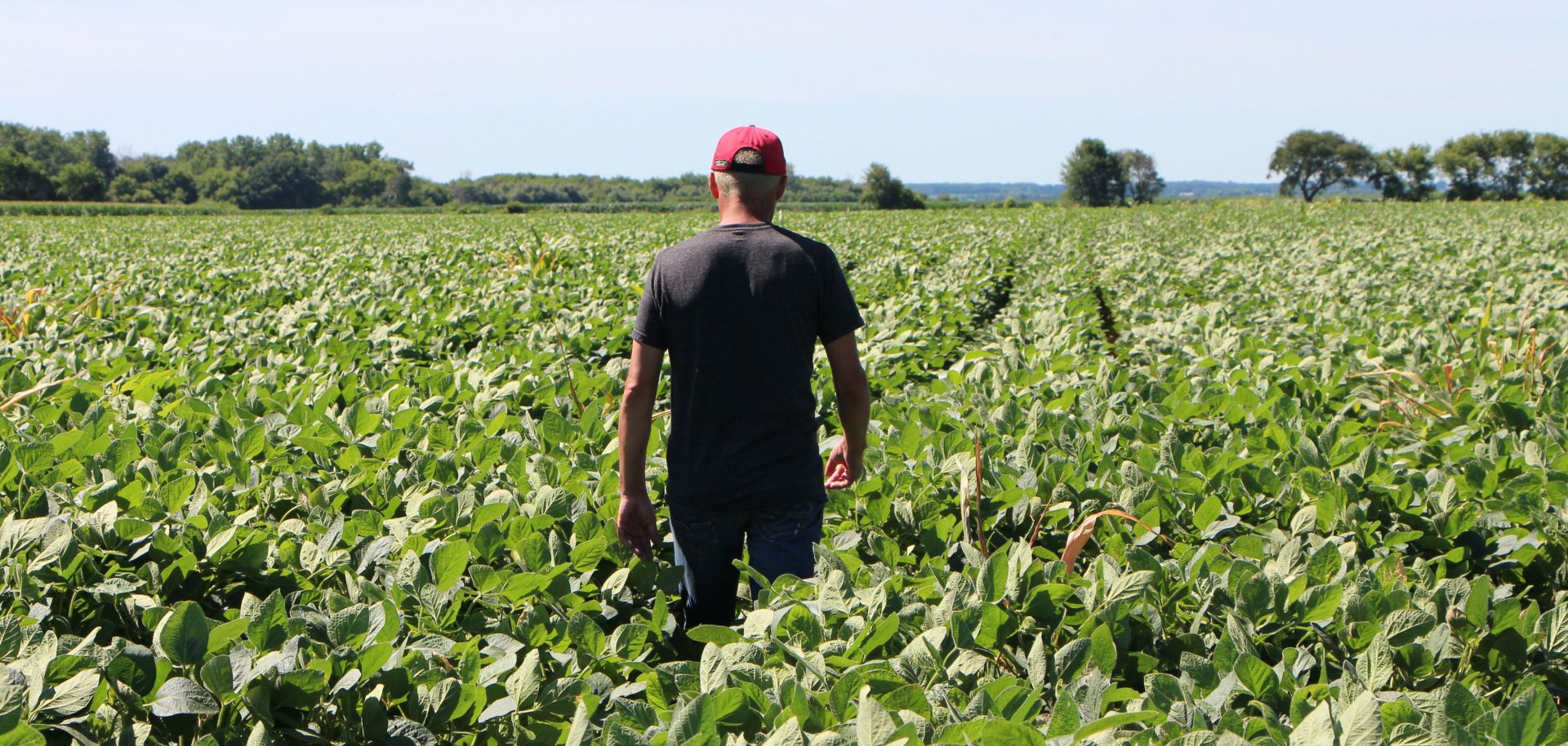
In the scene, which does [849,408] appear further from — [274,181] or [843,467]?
[274,181]

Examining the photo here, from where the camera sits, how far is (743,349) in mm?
2830

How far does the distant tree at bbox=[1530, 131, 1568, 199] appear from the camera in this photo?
93.1 metres

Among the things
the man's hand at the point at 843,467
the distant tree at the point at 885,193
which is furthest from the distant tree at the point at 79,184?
the man's hand at the point at 843,467

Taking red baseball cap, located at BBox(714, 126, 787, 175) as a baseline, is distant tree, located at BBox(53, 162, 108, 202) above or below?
above

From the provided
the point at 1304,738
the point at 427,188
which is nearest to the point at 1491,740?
the point at 1304,738

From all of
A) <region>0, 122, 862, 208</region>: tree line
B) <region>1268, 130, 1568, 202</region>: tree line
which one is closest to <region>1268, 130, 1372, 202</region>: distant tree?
<region>1268, 130, 1568, 202</region>: tree line

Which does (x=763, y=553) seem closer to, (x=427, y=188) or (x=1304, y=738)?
(x=1304, y=738)

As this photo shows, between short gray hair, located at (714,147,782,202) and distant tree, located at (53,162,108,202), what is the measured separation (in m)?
91.4

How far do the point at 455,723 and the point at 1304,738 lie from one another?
1.60m

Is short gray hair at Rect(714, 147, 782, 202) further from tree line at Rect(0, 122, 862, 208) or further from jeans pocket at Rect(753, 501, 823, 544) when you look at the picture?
tree line at Rect(0, 122, 862, 208)

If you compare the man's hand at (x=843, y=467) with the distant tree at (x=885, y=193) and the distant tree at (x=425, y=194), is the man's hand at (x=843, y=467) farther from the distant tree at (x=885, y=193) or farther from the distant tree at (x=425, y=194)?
the distant tree at (x=425, y=194)

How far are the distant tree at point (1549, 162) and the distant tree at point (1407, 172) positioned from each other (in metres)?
8.95

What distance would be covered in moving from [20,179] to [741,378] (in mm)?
93651

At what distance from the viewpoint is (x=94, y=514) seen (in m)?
2.64
